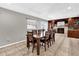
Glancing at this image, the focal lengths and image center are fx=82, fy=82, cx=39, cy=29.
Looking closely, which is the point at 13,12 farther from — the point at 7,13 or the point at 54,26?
the point at 54,26

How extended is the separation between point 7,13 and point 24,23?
2.00m

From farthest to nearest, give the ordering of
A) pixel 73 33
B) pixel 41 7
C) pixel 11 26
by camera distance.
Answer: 1. pixel 73 33
2. pixel 11 26
3. pixel 41 7

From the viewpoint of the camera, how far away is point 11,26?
5406 mm

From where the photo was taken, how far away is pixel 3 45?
4.83m

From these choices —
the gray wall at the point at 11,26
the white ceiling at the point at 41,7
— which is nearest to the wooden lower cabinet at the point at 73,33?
the white ceiling at the point at 41,7

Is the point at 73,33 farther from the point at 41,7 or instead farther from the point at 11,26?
the point at 11,26

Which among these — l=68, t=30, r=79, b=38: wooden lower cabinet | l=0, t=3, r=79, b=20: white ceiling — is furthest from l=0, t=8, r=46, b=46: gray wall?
l=68, t=30, r=79, b=38: wooden lower cabinet

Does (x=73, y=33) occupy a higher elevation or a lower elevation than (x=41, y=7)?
lower

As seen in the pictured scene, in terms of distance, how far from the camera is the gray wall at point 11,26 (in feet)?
15.6

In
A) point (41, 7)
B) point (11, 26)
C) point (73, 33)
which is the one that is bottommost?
point (73, 33)

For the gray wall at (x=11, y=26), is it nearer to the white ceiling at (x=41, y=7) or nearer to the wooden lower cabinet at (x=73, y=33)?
the white ceiling at (x=41, y=7)

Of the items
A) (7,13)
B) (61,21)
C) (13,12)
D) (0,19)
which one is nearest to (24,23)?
(13,12)

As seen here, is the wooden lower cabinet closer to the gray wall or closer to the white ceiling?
the white ceiling

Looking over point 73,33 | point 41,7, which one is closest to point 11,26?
point 41,7
